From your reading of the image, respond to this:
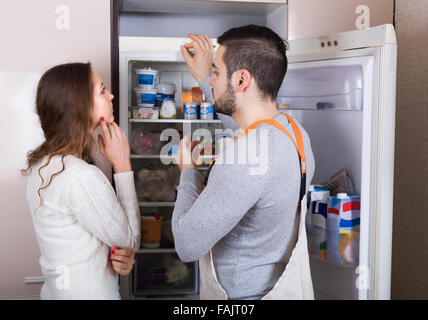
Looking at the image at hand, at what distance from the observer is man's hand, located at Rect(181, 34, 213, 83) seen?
1.42 metres

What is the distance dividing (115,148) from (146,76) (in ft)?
2.19

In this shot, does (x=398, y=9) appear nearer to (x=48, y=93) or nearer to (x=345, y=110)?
(x=345, y=110)

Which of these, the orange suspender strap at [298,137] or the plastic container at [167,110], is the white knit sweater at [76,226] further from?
the plastic container at [167,110]

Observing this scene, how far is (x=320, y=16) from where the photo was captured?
186 centimetres

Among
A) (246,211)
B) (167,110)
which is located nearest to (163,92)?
(167,110)

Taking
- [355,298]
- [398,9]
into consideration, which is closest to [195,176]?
[355,298]

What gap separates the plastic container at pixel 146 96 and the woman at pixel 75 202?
2.05ft

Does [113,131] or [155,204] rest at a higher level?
[113,131]

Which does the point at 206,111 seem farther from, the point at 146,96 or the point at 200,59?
the point at 200,59

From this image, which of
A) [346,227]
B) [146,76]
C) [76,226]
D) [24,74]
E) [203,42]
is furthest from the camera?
[146,76]

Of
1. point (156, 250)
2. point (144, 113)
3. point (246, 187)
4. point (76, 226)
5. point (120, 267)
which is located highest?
point (144, 113)

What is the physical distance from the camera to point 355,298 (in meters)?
1.37

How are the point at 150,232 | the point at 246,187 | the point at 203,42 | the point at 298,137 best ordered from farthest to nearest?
the point at 150,232 < the point at 203,42 < the point at 298,137 < the point at 246,187

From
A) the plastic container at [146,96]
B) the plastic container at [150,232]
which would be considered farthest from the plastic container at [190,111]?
the plastic container at [150,232]
